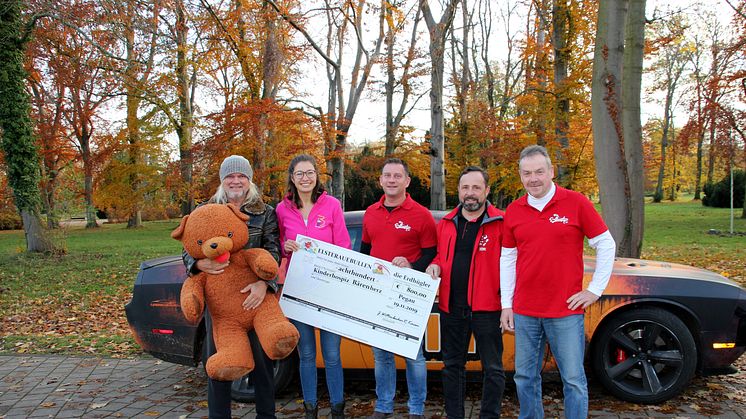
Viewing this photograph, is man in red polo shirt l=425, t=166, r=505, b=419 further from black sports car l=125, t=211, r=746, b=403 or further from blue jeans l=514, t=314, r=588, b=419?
black sports car l=125, t=211, r=746, b=403

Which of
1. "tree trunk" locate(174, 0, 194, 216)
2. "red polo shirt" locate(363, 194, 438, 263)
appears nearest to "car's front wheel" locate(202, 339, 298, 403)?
"red polo shirt" locate(363, 194, 438, 263)

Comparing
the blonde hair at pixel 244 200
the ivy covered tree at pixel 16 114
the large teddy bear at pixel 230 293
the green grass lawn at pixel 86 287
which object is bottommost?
the green grass lawn at pixel 86 287

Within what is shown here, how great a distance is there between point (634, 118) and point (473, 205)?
14.9ft

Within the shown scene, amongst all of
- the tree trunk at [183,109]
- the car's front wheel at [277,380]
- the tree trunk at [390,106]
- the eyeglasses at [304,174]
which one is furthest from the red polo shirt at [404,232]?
the tree trunk at [390,106]

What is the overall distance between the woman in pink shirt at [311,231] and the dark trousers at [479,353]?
28.9 inches

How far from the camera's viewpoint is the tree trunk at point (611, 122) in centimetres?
657

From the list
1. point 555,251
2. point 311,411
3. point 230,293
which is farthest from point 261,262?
point 555,251

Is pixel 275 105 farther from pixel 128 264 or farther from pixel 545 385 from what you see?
pixel 545 385

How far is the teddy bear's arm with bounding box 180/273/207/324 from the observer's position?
2.96 metres

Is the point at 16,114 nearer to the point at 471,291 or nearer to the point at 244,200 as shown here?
the point at 244,200

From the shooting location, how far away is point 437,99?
13.7 m

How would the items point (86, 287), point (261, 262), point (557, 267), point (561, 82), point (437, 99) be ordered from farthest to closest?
1. point (561, 82)
2. point (437, 99)
3. point (86, 287)
4. point (261, 262)
5. point (557, 267)

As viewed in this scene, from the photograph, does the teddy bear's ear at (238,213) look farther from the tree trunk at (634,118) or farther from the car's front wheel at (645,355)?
the tree trunk at (634,118)

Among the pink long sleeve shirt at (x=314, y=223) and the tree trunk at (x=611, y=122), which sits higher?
the tree trunk at (x=611, y=122)
